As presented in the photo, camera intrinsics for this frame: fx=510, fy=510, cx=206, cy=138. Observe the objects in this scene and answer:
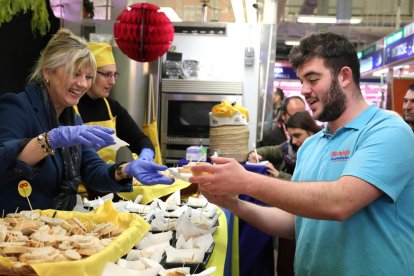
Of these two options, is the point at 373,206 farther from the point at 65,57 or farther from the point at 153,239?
the point at 65,57

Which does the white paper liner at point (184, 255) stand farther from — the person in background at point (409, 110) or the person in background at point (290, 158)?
the person in background at point (409, 110)

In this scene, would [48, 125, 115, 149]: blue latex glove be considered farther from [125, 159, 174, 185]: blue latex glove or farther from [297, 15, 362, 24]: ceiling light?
[297, 15, 362, 24]: ceiling light

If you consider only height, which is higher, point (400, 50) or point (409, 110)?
point (400, 50)

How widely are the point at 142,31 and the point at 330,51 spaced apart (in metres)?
2.87

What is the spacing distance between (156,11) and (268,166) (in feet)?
6.03

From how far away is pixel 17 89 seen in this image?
481 centimetres

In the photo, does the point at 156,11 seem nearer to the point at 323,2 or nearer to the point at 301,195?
the point at 301,195

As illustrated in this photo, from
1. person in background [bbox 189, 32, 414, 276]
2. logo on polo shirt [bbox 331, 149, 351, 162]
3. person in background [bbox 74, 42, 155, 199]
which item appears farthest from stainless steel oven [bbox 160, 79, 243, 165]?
logo on polo shirt [bbox 331, 149, 351, 162]

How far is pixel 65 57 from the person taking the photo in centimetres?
275

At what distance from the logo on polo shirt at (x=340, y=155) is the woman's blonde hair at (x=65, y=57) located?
1434mm

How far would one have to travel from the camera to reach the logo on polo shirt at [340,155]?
7.04 ft

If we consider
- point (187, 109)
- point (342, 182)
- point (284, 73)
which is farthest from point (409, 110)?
point (284, 73)

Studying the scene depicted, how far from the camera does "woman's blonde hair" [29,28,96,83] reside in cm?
274

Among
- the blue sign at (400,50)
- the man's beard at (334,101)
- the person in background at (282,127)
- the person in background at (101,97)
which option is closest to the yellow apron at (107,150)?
the person in background at (101,97)
